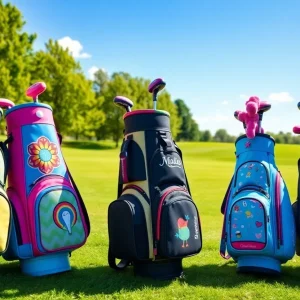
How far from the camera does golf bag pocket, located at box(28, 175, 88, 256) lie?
368 centimetres

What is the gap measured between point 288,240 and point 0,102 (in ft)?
9.89

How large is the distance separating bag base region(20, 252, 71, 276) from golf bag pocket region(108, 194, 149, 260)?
528 mm

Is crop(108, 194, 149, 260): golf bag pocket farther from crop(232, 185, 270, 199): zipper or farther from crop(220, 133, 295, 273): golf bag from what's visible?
crop(232, 185, 270, 199): zipper

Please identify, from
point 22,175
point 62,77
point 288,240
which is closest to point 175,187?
point 288,240

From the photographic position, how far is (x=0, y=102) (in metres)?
4.13

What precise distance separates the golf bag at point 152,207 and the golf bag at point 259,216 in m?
0.37

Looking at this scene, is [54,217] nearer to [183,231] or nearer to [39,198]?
[39,198]

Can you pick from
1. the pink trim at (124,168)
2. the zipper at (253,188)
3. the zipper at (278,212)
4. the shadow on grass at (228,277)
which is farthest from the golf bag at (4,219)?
the zipper at (278,212)

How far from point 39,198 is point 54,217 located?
22cm

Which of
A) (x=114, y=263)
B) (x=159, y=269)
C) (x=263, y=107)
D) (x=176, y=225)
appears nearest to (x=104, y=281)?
(x=114, y=263)

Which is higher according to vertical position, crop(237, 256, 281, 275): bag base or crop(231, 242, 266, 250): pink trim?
crop(231, 242, 266, 250): pink trim

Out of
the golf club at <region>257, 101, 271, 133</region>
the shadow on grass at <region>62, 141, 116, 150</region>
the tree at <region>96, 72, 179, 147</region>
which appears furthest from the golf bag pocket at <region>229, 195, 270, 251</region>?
the tree at <region>96, 72, 179, 147</region>

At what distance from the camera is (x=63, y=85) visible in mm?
40344

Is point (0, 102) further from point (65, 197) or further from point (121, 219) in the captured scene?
point (121, 219)
